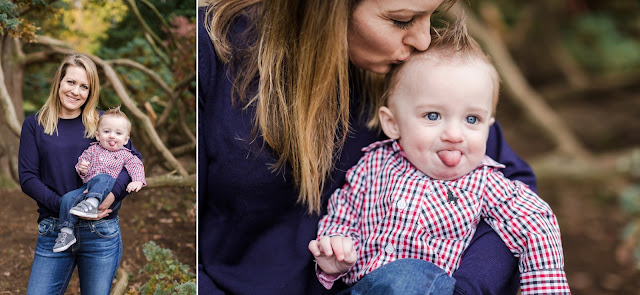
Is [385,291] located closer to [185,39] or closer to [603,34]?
[185,39]

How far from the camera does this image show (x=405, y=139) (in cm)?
176

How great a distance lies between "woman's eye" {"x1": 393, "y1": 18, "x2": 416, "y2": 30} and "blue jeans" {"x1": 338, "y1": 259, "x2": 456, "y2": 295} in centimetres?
63

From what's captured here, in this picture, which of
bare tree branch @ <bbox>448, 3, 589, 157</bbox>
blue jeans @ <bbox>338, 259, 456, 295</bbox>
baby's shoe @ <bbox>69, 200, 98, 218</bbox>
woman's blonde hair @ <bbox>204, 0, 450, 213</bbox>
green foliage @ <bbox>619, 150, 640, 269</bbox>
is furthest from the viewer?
bare tree branch @ <bbox>448, 3, 589, 157</bbox>

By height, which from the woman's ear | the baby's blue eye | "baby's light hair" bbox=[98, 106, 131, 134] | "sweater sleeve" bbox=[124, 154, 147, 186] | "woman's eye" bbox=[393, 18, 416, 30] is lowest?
"sweater sleeve" bbox=[124, 154, 147, 186]

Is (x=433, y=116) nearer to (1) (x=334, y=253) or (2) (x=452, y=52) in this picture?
(2) (x=452, y=52)

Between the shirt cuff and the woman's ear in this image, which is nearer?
the shirt cuff

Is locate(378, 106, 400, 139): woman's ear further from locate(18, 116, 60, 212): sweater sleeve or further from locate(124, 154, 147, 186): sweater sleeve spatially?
locate(18, 116, 60, 212): sweater sleeve

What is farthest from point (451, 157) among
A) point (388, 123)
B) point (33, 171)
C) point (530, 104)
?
point (530, 104)

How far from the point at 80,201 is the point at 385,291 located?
2.50 feet

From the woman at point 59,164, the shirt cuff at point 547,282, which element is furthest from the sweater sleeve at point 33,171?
the shirt cuff at point 547,282

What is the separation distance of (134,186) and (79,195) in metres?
0.14

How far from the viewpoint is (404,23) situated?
171 centimetres

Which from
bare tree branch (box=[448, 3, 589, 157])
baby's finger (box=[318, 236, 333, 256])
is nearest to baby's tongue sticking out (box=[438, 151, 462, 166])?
baby's finger (box=[318, 236, 333, 256])

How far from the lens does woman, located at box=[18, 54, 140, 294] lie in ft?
4.65
